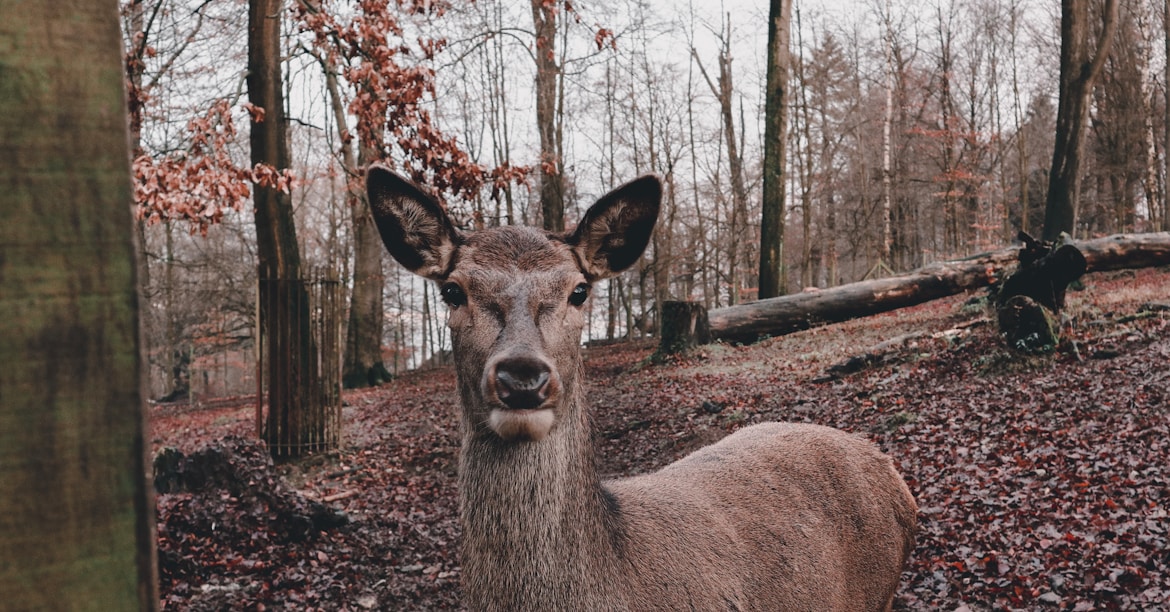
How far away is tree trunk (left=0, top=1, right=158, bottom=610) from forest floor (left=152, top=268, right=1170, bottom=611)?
3473 mm

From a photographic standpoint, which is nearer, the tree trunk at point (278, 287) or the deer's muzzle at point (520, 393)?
the deer's muzzle at point (520, 393)

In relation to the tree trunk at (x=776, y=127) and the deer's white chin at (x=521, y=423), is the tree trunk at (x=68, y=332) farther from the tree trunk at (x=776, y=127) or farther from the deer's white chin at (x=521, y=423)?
the tree trunk at (x=776, y=127)

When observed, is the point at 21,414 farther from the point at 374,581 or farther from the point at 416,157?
the point at 416,157

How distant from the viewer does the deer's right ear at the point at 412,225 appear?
341cm

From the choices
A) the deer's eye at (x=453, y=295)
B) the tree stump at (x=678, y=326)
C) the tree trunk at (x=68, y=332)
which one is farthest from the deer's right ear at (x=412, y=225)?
the tree stump at (x=678, y=326)

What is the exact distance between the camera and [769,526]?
3.78 metres

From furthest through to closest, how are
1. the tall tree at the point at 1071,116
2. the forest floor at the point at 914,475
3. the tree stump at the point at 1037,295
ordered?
1. the tall tree at the point at 1071,116
2. the tree stump at the point at 1037,295
3. the forest floor at the point at 914,475

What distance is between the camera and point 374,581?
6977 mm

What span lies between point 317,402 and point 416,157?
152 inches

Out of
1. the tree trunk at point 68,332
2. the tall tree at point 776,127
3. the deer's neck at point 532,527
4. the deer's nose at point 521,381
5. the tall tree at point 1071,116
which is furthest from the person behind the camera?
the tall tree at point 1071,116

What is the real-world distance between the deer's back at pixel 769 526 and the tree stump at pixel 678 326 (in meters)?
12.0

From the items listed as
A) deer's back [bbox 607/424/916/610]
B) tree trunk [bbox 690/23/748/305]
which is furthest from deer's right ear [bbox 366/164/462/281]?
tree trunk [bbox 690/23/748/305]

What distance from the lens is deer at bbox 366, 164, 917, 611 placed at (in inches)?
114

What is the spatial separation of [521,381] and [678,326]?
1447 centimetres
